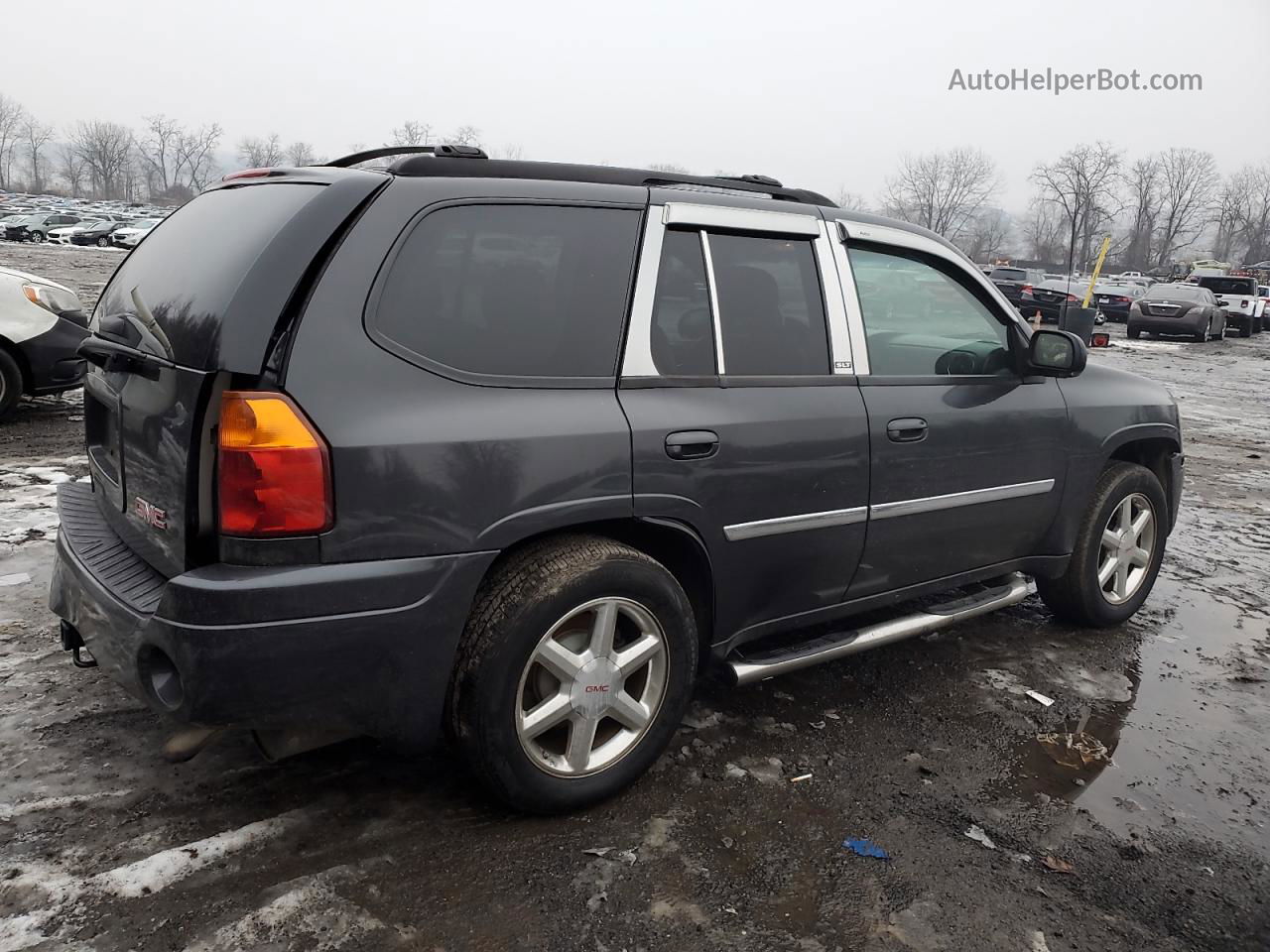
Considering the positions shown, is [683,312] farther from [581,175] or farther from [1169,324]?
[1169,324]

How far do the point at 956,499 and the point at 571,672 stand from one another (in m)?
1.78

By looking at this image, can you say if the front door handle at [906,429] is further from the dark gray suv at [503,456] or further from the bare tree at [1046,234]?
the bare tree at [1046,234]

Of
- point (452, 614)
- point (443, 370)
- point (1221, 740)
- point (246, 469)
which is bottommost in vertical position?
point (1221, 740)

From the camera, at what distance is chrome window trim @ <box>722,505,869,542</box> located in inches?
120

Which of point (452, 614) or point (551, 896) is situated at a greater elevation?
point (452, 614)

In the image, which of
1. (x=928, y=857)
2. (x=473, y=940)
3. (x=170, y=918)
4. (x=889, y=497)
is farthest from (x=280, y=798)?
(x=889, y=497)

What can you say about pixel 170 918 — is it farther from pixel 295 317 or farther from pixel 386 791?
pixel 295 317

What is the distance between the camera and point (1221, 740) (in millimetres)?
3678

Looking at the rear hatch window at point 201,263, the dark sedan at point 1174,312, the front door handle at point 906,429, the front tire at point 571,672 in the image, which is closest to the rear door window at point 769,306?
the front door handle at point 906,429

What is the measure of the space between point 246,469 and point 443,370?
1.78 ft

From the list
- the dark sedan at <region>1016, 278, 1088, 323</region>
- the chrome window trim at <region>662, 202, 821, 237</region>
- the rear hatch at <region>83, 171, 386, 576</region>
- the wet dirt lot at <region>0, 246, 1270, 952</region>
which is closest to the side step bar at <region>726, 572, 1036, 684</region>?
the wet dirt lot at <region>0, 246, 1270, 952</region>

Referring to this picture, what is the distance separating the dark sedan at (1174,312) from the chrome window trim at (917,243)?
26.1 m

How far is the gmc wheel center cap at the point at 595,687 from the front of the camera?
2.76 meters

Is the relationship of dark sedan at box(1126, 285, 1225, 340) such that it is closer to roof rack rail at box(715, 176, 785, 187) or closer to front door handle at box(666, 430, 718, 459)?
roof rack rail at box(715, 176, 785, 187)
